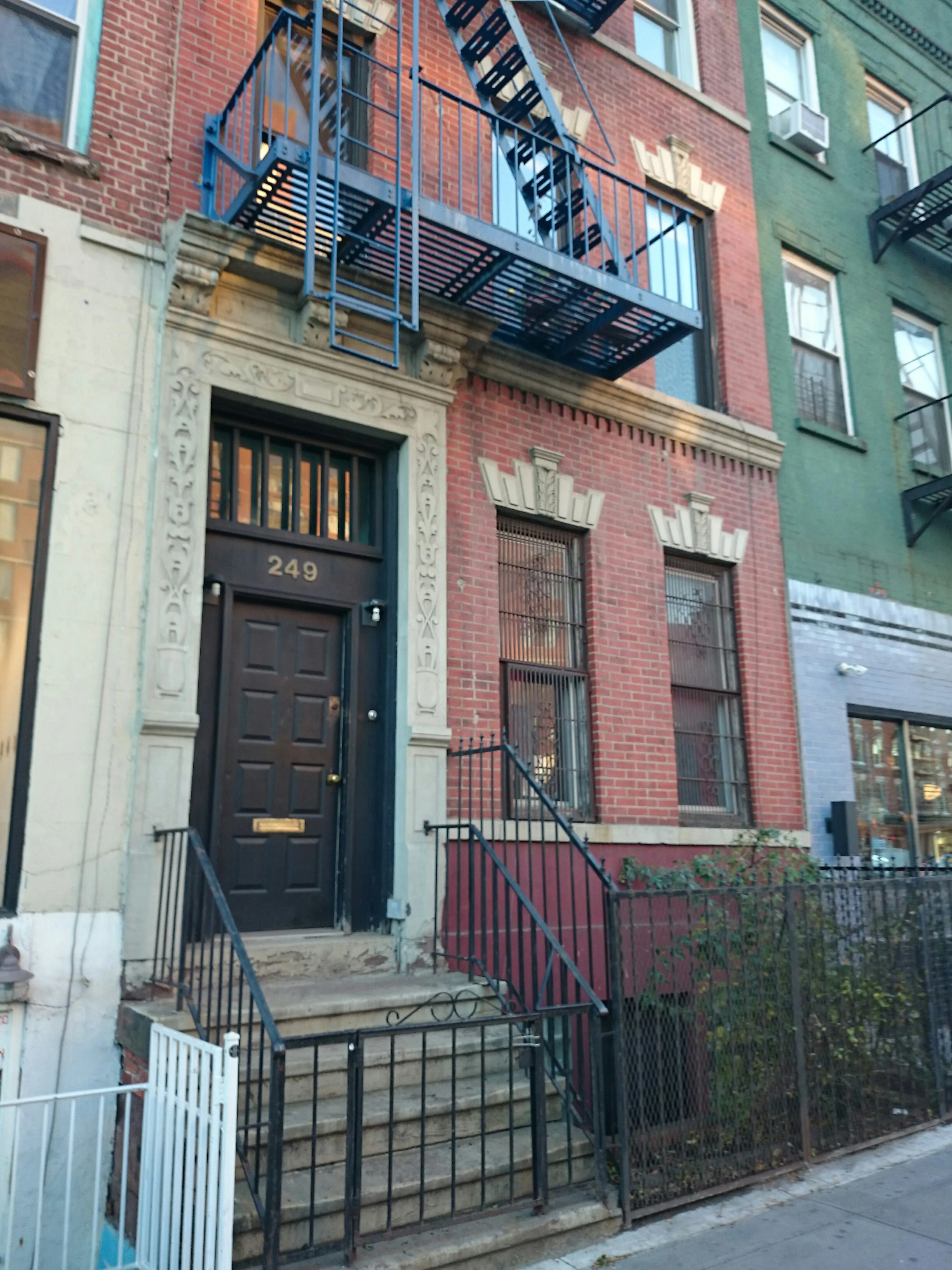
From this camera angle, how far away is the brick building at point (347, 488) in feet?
19.4

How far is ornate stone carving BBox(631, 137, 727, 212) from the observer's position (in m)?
9.90

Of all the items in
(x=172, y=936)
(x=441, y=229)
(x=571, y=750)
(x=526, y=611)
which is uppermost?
(x=441, y=229)

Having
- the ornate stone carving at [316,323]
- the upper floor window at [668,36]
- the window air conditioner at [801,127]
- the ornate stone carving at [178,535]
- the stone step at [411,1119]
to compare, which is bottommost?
the stone step at [411,1119]

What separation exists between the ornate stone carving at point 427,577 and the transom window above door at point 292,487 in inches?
15.1

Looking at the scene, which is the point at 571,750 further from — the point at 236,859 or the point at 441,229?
the point at 441,229

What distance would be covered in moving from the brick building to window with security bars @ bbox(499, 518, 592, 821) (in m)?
0.03

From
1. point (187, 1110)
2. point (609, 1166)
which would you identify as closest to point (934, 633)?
point (609, 1166)

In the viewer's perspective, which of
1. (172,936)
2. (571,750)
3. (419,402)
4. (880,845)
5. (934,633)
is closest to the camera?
(172,936)

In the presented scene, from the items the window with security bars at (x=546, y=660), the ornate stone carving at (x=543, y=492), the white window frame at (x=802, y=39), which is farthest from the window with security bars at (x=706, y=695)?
the white window frame at (x=802, y=39)

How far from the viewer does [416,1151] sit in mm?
4836

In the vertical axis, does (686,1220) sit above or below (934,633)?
below

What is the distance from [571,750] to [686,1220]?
144 inches

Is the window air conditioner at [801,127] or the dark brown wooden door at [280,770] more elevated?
the window air conditioner at [801,127]

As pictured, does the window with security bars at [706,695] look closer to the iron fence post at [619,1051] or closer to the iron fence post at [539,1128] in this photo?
the iron fence post at [619,1051]
